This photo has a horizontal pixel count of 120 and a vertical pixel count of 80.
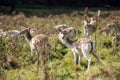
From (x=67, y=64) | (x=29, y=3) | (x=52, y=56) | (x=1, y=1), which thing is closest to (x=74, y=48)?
(x=67, y=64)

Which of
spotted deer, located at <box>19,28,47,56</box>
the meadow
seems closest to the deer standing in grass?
the meadow

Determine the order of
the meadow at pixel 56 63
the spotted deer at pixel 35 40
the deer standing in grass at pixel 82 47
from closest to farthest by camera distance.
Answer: the meadow at pixel 56 63 < the deer standing in grass at pixel 82 47 < the spotted deer at pixel 35 40

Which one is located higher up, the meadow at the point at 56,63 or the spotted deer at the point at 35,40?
the spotted deer at the point at 35,40

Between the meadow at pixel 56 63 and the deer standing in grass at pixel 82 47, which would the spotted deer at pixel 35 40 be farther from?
the deer standing in grass at pixel 82 47

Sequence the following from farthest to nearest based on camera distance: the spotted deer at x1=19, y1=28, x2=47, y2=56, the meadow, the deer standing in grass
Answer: the spotted deer at x1=19, y1=28, x2=47, y2=56 → the deer standing in grass → the meadow

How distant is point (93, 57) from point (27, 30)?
306 centimetres

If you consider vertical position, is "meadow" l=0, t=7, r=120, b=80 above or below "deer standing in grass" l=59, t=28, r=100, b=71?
below

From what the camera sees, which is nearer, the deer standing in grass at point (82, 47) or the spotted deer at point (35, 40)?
the deer standing in grass at point (82, 47)

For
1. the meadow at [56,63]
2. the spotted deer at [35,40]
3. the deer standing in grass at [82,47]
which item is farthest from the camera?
the spotted deer at [35,40]

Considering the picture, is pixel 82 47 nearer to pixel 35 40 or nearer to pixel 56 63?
pixel 56 63

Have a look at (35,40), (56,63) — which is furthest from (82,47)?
(35,40)

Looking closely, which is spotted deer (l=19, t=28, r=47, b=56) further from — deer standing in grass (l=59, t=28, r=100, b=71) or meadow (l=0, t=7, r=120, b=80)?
deer standing in grass (l=59, t=28, r=100, b=71)

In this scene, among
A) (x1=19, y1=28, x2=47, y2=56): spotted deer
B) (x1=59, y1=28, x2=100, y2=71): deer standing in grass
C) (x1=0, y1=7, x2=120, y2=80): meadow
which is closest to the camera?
(x1=0, y1=7, x2=120, y2=80): meadow

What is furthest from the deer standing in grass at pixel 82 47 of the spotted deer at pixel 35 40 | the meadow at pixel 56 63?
the spotted deer at pixel 35 40
